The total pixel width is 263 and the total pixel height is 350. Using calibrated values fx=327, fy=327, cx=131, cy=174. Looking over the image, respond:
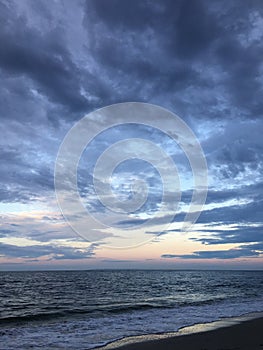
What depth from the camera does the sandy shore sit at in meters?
12.9

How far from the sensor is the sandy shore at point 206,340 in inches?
506

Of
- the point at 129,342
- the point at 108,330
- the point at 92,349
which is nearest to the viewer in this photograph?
the point at 92,349

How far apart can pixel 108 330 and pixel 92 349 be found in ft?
16.2

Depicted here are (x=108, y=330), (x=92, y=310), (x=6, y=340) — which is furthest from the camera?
(x=92, y=310)

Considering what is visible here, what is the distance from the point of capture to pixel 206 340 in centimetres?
1403

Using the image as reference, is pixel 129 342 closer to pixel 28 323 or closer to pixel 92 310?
pixel 28 323

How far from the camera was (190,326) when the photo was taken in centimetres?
1800

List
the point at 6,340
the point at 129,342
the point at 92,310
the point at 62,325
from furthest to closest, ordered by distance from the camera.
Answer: the point at 92,310 → the point at 62,325 → the point at 6,340 → the point at 129,342

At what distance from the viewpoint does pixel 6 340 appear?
14.8m

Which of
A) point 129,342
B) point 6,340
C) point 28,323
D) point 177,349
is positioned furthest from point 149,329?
point 28,323

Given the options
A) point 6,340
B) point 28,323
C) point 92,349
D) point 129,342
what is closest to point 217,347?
point 129,342

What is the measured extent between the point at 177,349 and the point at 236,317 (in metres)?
10.8

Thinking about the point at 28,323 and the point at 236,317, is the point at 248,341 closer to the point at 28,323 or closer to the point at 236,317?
the point at 236,317

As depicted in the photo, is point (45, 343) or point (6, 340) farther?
point (6, 340)
